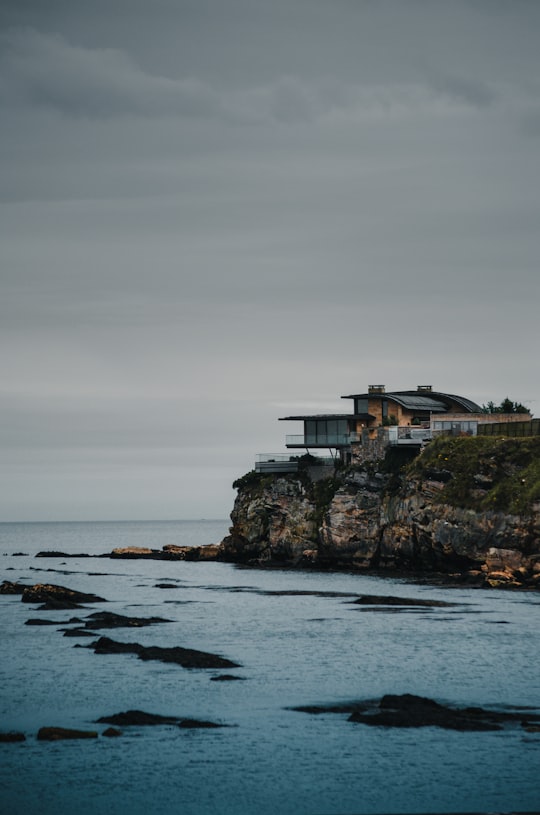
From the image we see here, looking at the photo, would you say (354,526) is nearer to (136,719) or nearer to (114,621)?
(114,621)

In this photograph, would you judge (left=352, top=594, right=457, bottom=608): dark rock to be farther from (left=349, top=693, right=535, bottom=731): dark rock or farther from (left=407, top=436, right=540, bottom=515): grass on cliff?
(left=349, top=693, right=535, bottom=731): dark rock

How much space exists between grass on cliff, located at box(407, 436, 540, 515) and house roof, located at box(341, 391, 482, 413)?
1965 centimetres

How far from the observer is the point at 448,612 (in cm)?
7888

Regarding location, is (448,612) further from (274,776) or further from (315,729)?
(274,776)

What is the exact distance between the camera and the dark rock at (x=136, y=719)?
44075 mm

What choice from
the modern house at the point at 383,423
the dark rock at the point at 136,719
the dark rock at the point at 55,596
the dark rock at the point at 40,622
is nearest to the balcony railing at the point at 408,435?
the modern house at the point at 383,423

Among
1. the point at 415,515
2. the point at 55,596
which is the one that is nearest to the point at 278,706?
the point at 55,596

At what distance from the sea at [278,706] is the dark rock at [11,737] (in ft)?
2.13

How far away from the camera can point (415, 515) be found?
113m

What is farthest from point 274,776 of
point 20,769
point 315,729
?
point 20,769

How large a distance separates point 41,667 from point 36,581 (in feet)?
221

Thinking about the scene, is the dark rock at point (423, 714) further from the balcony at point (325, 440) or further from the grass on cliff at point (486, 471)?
the balcony at point (325, 440)

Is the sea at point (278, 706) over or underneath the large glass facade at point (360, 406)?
underneath

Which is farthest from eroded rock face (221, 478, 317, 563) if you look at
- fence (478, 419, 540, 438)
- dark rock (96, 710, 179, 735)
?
dark rock (96, 710, 179, 735)
